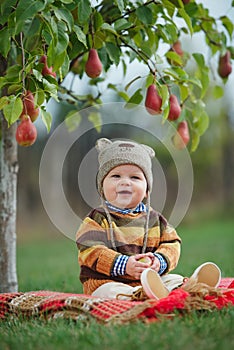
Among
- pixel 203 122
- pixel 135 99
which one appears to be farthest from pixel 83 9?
pixel 203 122

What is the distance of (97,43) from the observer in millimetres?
2314

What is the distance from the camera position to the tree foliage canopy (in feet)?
6.12

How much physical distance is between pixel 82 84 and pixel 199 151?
32.3 ft

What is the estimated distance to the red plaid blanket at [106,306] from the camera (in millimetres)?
1614

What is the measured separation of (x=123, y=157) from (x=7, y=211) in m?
0.78

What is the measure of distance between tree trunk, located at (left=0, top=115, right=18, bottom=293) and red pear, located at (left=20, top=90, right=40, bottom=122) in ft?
1.86

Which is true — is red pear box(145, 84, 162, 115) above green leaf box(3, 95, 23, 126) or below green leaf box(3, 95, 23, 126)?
below

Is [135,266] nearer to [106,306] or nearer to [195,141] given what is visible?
[106,306]

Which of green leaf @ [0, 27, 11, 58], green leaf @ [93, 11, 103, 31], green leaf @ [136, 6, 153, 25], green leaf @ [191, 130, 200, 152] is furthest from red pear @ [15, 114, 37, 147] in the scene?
green leaf @ [191, 130, 200, 152]

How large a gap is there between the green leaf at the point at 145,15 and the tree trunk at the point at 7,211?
768 millimetres

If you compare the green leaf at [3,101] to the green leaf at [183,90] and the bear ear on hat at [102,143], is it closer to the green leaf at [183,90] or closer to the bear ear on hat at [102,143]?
the bear ear on hat at [102,143]

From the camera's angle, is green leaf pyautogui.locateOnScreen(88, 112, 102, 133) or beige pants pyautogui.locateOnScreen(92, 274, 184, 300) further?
green leaf pyautogui.locateOnScreen(88, 112, 102, 133)

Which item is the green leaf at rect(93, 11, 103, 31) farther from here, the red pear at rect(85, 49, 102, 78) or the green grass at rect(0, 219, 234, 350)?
the green grass at rect(0, 219, 234, 350)

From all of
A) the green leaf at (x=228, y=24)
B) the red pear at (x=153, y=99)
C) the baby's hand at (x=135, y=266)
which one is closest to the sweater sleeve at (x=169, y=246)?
the baby's hand at (x=135, y=266)
